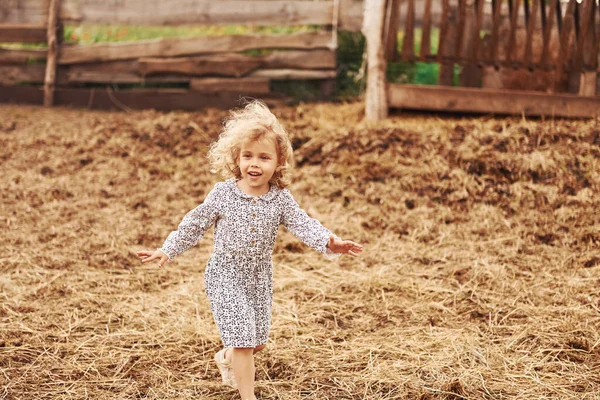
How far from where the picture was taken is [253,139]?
295 centimetres

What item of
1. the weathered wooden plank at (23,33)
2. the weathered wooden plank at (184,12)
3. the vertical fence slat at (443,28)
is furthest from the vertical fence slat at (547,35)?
the weathered wooden plank at (23,33)

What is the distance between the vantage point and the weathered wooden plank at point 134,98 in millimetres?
9852

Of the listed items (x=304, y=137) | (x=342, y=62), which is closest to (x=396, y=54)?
(x=304, y=137)

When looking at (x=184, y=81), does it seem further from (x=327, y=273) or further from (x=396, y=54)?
(x=327, y=273)

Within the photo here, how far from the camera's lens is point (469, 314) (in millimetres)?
4133

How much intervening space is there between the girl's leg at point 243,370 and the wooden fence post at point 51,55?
26.4 feet

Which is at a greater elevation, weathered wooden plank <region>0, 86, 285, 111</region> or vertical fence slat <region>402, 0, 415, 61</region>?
vertical fence slat <region>402, 0, 415, 61</region>

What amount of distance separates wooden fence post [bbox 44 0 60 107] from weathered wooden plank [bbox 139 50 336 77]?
3.91ft

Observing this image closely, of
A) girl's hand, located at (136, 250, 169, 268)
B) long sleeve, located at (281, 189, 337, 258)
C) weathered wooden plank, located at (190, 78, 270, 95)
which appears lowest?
girl's hand, located at (136, 250, 169, 268)

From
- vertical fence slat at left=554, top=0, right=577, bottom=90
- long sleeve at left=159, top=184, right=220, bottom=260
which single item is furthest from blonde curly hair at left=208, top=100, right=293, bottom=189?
vertical fence slat at left=554, top=0, right=577, bottom=90

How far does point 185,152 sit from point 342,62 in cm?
321

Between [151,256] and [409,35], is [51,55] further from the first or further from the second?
[151,256]

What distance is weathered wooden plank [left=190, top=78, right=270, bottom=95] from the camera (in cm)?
988

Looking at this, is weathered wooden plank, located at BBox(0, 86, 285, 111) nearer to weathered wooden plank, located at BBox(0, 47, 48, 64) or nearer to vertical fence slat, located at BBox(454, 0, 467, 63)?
weathered wooden plank, located at BBox(0, 47, 48, 64)
